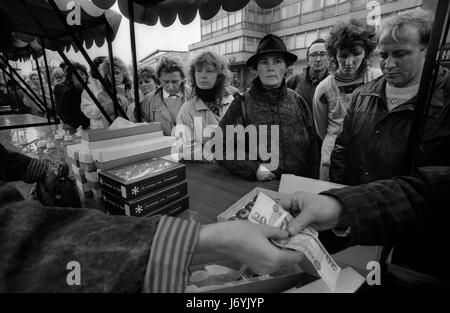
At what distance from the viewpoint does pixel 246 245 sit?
542mm

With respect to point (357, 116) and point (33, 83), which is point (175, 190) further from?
point (33, 83)

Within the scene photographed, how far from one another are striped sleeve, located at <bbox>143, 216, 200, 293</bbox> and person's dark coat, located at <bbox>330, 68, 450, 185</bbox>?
128 centimetres

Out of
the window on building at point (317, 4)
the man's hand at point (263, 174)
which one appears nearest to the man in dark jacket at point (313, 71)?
the window on building at point (317, 4)

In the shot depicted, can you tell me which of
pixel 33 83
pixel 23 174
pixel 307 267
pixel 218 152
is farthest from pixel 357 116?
pixel 33 83

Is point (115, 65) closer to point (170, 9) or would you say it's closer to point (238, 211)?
point (170, 9)

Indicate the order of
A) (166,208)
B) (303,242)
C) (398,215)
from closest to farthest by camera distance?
(303,242) → (398,215) → (166,208)

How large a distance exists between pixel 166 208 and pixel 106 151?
0.38m

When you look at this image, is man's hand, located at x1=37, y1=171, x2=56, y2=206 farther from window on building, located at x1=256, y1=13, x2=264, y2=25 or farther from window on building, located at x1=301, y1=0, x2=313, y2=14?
window on building, located at x1=301, y1=0, x2=313, y2=14

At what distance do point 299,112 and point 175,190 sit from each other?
1.16m

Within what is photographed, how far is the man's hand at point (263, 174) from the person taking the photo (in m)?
1.42

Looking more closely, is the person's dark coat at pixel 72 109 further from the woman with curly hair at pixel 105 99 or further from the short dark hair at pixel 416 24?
the short dark hair at pixel 416 24

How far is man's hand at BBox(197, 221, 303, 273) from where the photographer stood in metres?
0.53

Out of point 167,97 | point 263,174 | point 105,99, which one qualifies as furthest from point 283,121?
point 105,99

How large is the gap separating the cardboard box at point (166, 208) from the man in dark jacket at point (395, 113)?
1.20 m
